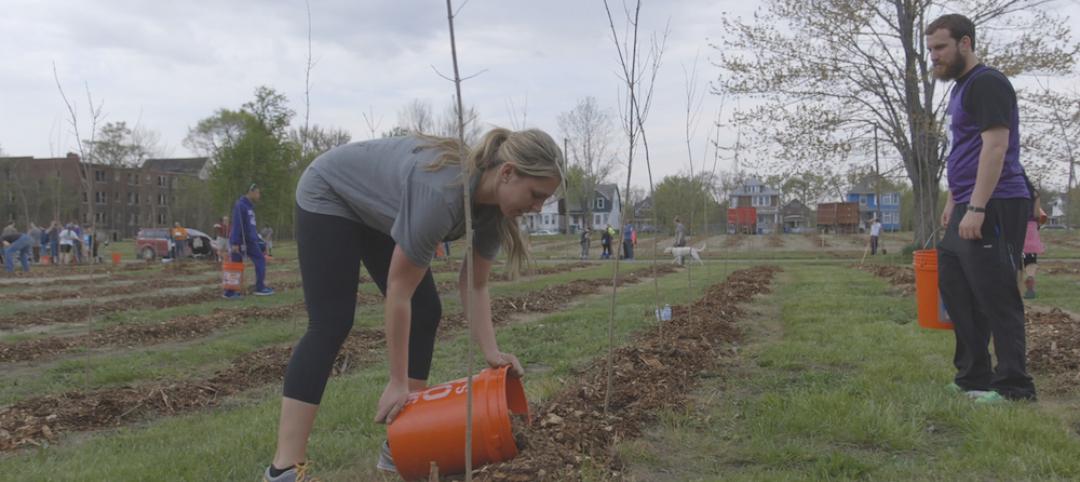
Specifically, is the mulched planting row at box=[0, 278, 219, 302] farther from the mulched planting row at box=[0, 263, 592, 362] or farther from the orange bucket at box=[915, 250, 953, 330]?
the orange bucket at box=[915, 250, 953, 330]

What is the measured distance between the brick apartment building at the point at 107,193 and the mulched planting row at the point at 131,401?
3266cm

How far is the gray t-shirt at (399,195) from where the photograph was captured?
2.10m

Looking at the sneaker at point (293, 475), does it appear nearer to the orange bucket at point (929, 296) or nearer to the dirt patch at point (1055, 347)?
the orange bucket at point (929, 296)

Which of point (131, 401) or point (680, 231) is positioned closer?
point (131, 401)

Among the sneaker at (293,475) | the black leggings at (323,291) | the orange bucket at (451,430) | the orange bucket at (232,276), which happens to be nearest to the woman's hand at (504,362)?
the orange bucket at (451,430)

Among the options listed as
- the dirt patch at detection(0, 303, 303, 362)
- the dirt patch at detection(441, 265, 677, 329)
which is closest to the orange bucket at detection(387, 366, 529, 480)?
the dirt patch at detection(0, 303, 303, 362)

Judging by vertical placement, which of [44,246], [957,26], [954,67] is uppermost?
[957,26]

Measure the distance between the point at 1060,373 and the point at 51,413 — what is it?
5.70 m

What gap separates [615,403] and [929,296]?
2132 mm

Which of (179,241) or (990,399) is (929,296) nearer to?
(990,399)

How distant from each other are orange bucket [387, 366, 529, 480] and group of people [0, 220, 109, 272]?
21.6 metres

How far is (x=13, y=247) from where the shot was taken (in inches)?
759

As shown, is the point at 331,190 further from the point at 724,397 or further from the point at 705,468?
the point at 724,397

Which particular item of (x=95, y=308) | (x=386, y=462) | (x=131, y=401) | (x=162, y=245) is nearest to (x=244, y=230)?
(x=95, y=308)
